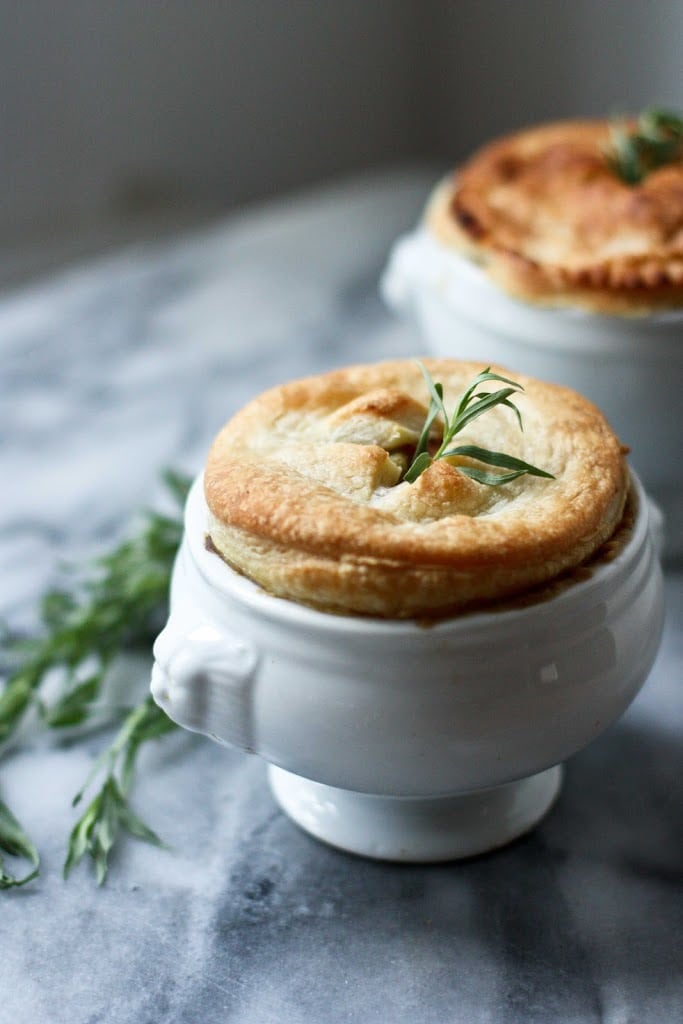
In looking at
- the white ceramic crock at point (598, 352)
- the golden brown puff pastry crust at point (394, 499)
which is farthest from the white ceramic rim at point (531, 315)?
the golden brown puff pastry crust at point (394, 499)

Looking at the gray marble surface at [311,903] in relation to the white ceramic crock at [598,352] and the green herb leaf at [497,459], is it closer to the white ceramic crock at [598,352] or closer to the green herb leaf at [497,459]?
the white ceramic crock at [598,352]

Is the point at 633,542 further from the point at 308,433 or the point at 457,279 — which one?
the point at 457,279

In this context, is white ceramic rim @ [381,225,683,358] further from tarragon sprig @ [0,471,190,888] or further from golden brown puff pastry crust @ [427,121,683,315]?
tarragon sprig @ [0,471,190,888]

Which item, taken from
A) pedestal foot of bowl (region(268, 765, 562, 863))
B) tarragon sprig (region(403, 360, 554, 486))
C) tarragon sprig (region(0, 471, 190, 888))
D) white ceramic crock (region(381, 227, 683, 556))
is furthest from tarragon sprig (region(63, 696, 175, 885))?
white ceramic crock (region(381, 227, 683, 556))

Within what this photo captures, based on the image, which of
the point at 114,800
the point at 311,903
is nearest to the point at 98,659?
the point at 114,800

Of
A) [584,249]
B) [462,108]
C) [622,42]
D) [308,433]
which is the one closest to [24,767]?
[308,433]

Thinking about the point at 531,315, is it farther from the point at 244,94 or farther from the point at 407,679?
the point at 244,94

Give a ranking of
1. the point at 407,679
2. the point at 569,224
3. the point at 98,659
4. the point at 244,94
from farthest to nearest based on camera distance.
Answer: the point at 244,94 → the point at 569,224 → the point at 98,659 → the point at 407,679
